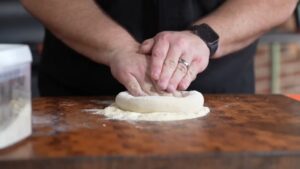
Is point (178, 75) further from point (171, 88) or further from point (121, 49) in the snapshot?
point (121, 49)

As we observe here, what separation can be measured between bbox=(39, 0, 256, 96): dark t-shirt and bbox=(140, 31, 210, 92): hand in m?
0.15

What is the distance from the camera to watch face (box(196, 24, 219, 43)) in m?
1.06

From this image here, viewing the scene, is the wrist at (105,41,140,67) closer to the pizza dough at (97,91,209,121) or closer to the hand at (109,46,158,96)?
the hand at (109,46,158,96)

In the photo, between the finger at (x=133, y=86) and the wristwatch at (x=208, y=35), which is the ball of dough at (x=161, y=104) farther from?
the wristwatch at (x=208, y=35)

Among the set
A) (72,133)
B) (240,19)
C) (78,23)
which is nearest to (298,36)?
(240,19)

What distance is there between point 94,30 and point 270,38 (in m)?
1.26

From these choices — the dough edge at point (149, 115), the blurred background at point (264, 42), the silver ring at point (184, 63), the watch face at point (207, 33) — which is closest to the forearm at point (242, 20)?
the watch face at point (207, 33)

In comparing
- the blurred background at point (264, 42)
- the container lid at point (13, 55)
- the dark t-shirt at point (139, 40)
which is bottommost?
the blurred background at point (264, 42)

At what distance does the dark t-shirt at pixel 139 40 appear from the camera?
1.19m

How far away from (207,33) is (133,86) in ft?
0.63

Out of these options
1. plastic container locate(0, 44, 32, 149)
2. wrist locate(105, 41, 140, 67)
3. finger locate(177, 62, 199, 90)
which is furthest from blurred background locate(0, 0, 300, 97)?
plastic container locate(0, 44, 32, 149)

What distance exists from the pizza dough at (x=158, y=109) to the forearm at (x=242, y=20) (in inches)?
9.0

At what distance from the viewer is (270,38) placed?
7.25 ft

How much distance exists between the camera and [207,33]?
1067 millimetres
